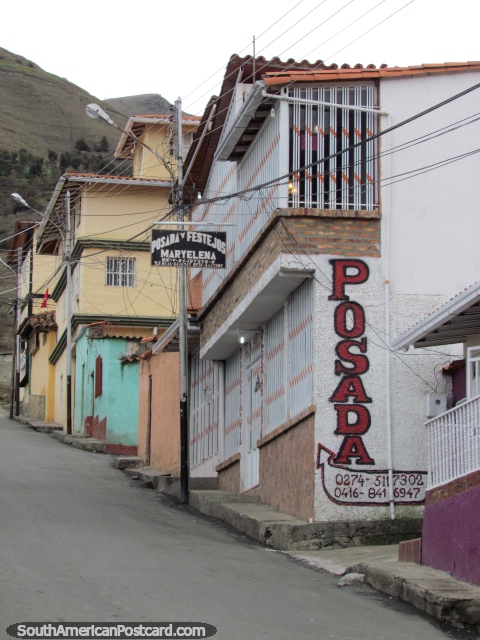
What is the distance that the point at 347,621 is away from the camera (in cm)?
933

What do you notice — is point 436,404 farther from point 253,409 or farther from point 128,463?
point 128,463

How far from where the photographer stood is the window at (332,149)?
14.7 meters

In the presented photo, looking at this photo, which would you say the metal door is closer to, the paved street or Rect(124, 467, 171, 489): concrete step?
the paved street

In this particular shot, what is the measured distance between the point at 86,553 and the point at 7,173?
92391 millimetres

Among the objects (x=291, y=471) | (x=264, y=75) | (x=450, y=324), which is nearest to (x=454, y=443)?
(x=450, y=324)

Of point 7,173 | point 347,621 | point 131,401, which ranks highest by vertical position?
point 7,173

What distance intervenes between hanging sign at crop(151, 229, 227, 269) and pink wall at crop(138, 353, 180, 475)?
229 inches

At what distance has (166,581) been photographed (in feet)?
33.9

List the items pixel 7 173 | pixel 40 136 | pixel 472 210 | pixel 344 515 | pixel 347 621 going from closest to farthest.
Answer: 1. pixel 347 621
2. pixel 344 515
3. pixel 472 210
4. pixel 7 173
5. pixel 40 136

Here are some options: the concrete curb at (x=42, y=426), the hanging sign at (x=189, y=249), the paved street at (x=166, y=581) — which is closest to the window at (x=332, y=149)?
the hanging sign at (x=189, y=249)

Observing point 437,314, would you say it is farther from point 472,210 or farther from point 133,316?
point 133,316

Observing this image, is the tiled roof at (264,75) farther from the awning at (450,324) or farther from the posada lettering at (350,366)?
the awning at (450,324)

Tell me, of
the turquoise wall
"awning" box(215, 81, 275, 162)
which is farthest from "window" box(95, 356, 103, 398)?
"awning" box(215, 81, 275, 162)

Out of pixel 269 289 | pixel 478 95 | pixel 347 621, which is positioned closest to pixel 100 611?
pixel 347 621
